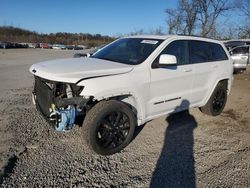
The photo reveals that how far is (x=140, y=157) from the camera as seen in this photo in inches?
155

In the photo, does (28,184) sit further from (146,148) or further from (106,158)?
(146,148)

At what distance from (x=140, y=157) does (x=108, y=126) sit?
69cm

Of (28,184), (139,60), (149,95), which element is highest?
(139,60)

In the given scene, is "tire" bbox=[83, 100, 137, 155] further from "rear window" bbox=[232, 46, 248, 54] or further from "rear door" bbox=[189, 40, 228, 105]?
"rear window" bbox=[232, 46, 248, 54]

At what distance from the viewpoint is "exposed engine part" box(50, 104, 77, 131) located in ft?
11.9

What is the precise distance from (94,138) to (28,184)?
41.5 inches

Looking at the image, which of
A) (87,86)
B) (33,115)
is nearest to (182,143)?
(87,86)

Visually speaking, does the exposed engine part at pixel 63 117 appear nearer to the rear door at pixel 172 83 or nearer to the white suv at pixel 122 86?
the white suv at pixel 122 86

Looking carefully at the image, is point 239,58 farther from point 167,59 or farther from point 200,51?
point 167,59

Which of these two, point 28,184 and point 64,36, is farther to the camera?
point 64,36

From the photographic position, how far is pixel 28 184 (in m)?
3.15

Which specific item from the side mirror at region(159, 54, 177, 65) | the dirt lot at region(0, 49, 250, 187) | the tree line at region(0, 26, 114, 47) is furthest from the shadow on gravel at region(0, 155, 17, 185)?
the tree line at region(0, 26, 114, 47)

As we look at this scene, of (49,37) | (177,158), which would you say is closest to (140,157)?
(177,158)

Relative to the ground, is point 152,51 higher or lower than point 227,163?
higher
